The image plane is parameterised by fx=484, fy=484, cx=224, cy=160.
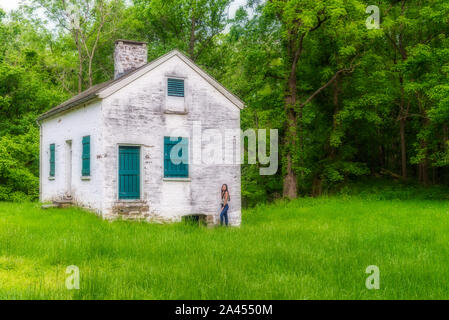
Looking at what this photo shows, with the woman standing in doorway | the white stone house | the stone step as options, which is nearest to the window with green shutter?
the white stone house

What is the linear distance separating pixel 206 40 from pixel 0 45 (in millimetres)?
16010

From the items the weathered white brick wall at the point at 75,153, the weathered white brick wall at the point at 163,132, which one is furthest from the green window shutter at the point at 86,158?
the weathered white brick wall at the point at 163,132

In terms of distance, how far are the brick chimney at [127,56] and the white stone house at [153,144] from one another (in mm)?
2818

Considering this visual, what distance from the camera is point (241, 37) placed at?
30266 mm

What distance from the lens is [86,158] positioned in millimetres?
19203

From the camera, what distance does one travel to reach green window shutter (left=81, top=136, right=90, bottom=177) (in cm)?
1903

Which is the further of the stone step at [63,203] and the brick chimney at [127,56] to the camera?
the brick chimney at [127,56]

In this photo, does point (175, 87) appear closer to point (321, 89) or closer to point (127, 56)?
point (127, 56)

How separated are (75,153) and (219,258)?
1135 cm

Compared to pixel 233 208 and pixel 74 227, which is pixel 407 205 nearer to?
pixel 233 208

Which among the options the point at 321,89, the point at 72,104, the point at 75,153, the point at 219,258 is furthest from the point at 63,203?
the point at 321,89

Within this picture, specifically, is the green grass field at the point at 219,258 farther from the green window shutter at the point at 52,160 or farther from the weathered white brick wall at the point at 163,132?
the green window shutter at the point at 52,160

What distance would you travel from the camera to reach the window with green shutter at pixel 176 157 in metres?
19.0
